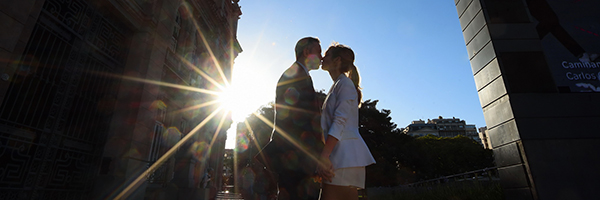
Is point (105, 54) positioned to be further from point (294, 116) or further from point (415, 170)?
point (415, 170)

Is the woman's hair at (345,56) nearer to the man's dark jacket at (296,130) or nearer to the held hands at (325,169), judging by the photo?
the man's dark jacket at (296,130)

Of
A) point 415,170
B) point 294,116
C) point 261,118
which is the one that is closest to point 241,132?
point 261,118

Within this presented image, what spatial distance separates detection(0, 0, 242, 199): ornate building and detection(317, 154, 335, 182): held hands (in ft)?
13.9

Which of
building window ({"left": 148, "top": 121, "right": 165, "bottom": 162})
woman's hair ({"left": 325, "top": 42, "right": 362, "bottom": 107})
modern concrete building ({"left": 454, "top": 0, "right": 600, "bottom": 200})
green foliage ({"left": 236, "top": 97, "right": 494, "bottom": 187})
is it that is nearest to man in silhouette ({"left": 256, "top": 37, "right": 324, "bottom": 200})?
woman's hair ({"left": 325, "top": 42, "right": 362, "bottom": 107})

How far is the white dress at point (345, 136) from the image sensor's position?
6.87ft

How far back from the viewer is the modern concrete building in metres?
4.85

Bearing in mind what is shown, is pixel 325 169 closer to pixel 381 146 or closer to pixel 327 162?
pixel 327 162

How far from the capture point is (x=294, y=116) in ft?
8.06

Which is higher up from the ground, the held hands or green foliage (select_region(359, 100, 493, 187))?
green foliage (select_region(359, 100, 493, 187))

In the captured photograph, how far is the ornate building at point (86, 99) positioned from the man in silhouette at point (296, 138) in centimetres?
370

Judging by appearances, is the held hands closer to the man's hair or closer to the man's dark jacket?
the man's dark jacket

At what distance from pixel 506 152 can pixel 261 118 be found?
1884cm

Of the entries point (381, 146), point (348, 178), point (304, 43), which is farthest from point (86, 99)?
point (381, 146)

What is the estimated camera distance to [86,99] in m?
5.30
